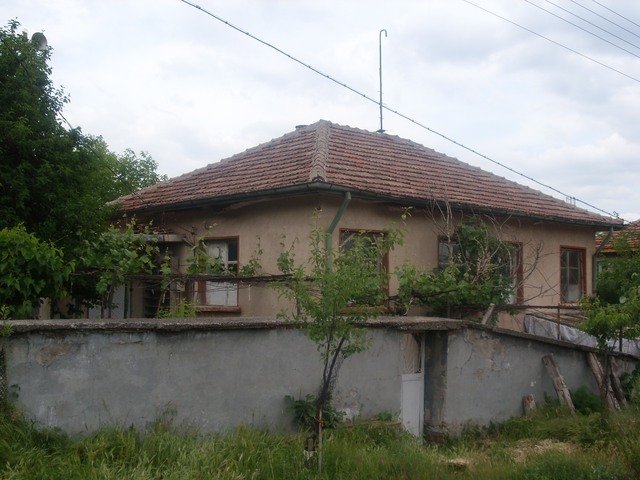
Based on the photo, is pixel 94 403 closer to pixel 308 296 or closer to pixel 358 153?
pixel 308 296

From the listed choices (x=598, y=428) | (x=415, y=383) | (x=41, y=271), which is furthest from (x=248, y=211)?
(x=598, y=428)

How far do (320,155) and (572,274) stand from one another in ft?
22.5

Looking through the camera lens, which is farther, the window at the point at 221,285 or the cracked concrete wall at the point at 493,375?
the window at the point at 221,285

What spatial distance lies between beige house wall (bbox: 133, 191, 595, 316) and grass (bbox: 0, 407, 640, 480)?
3.69 metres

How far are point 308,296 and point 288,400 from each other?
2167mm

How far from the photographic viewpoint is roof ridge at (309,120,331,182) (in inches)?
458

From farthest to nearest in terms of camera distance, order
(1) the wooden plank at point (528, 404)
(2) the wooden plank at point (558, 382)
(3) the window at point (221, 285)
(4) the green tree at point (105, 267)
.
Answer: (3) the window at point (221, 285) → (2) the wooden plank at point (558, 382) → (1) the wooden plank at point (528, 404) → (4) the green tree at point (105, 267)

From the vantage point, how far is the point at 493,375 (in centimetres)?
1093

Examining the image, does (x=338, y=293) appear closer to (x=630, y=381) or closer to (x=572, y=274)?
(x=630, y=381)

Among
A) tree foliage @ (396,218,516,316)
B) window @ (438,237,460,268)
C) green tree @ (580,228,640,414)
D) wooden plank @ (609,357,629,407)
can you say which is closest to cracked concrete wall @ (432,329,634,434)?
wooden plank @ (609,357,629,407)

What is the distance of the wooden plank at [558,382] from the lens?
11242 mm

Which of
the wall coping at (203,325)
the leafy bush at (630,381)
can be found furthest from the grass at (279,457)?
the leafy bush at (630,381)

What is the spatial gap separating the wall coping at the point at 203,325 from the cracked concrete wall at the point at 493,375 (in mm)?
191

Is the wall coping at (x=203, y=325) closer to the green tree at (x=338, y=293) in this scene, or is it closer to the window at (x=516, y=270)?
the green tree at (x=338, y=293)
